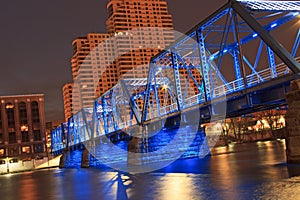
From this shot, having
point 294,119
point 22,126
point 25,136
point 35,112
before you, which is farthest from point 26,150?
point 294,119

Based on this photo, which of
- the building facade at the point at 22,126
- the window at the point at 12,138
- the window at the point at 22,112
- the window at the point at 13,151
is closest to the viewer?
the building facade at the point at 22,126

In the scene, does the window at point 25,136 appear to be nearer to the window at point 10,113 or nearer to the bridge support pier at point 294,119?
the window at point 10,113

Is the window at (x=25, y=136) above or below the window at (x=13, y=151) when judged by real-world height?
above

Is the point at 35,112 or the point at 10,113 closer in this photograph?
the point at 10,113

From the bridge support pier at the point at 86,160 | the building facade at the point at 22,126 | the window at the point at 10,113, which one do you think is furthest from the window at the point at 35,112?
the bridge support pier at the point at 86,160

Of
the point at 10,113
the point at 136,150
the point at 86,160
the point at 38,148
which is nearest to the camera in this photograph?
the point at 136,150

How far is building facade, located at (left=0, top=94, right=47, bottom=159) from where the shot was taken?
502 ft

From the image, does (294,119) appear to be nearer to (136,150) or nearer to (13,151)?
(136,150)

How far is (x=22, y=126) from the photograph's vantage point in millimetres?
154500

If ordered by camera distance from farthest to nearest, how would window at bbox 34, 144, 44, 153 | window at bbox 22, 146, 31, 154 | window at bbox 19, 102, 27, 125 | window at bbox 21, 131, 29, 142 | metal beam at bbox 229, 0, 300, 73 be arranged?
window at bbox 34, 144, 44, 153 < window at bbox 21, 131, 29, 142 < window at bbox 22, 146, 31, 154 < window at bbox 19, 102, 27, 125 < metal beam at bbox 229, 0, 300, 73

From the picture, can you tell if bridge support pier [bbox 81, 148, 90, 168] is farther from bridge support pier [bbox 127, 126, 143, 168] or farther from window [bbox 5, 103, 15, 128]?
window [bbox 5, 103, 15, 128]

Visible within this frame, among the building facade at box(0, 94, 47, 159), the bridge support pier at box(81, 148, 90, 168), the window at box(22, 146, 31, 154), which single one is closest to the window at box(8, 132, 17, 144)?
the building facade at box(0, 94, 47, 159)

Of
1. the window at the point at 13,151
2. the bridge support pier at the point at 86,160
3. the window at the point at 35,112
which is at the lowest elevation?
the bridge support pier at the point at 86,160

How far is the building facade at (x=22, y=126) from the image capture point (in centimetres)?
15312
